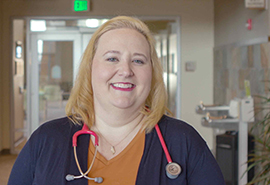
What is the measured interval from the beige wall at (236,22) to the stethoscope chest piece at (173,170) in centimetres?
266

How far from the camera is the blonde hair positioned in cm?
133

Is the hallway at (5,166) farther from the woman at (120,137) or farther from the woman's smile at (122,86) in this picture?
the woman's smile at (122,86)

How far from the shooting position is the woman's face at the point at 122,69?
4.15 ft

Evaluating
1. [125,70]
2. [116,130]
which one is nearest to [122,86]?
[125,70]

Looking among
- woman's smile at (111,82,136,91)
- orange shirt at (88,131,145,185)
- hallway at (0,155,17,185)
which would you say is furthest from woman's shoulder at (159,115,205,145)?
hallway at (0,155,17,185)

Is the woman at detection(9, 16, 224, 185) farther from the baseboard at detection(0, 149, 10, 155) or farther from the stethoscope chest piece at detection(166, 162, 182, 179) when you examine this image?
the baseboard at detection(0, 149, 10, 155)

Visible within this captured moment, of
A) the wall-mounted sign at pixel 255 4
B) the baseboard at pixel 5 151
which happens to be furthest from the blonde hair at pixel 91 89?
the baseboard at pixel 5 151

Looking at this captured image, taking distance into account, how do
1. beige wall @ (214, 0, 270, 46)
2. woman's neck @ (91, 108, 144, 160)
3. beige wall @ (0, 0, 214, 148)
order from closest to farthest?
woman's neck @ (91, 108, 144, 160) < beige wall @ (214, 0, 270, 46) < beige wall @ (0, 0, 214, 148)

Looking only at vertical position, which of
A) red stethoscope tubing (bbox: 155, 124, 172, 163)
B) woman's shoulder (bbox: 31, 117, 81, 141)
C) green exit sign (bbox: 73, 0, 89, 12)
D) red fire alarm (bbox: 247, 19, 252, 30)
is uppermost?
green exit sign (bbox: 73, 0, 89, 12)

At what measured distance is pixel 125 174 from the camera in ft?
4.02

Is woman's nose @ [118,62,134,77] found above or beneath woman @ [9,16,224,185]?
above

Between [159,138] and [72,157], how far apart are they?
0.34 metres

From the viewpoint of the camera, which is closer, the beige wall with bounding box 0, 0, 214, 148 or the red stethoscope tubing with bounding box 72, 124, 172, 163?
the red stethoscope tubing with bounding box 72, 124, 172, 163

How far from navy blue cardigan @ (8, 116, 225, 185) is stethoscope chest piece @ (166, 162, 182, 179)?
0.06 ft
